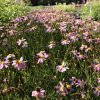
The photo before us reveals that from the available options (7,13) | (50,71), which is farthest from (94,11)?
(50,71)

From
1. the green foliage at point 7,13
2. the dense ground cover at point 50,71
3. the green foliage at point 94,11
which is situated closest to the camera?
the dense ground cover at point 50,71

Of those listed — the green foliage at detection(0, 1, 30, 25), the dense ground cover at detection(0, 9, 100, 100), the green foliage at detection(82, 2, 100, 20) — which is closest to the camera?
the dense ground cover at detection(0, 9, 100, 100)

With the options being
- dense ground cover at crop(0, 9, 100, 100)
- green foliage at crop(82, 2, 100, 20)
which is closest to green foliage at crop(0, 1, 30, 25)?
dense ground cover at crop(0, 9, 100, 100)

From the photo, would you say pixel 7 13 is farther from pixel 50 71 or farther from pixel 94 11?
pixel 94 11

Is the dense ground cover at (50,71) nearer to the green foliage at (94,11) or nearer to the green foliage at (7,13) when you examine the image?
the green foliage at (7,13)

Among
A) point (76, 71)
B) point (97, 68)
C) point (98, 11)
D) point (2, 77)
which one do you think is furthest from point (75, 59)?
point (98, 11)

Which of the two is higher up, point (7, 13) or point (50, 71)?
point (50, 71)

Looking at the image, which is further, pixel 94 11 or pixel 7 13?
pixel 94 11

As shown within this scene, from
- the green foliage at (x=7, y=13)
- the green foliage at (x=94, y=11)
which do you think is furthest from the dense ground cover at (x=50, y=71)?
the green foliage at (x=94, y=11)

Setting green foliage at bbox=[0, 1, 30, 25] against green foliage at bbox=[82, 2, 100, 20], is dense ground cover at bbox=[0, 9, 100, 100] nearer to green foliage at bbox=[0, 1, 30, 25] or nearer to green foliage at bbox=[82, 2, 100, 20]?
green foliage at bbox=[0, 1, 30, 25]

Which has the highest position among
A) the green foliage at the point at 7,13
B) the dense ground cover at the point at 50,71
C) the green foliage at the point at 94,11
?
the dense ground cover at the point at 50,71

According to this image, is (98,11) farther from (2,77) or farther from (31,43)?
(2,77)

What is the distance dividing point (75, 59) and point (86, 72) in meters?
0.46

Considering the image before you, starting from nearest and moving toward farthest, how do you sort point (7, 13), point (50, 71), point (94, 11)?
point (50, 71)
point (7, 13)
point (94, 11)
